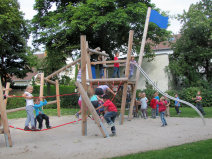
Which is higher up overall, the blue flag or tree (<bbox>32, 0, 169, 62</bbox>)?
tree (<bbox>32, 0, 169, 62</bbox>)

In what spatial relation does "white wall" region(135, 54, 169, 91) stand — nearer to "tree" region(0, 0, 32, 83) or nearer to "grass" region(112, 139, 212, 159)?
"tree" region(0, 0, 32, 83)

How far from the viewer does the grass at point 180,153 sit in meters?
4.58

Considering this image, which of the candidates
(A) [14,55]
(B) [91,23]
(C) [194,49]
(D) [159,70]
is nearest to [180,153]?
(B) [91,23]

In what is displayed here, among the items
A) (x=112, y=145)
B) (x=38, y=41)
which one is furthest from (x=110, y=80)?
(x=38, y=41)

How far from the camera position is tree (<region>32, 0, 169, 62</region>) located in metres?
18.3

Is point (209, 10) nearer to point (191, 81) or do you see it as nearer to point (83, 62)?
point (191, 81)

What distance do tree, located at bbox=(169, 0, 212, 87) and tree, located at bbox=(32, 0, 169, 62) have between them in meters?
3.89

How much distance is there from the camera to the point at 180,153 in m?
4.80

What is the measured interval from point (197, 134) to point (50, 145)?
433 centimetres

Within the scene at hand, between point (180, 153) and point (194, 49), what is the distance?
20700 millimetres

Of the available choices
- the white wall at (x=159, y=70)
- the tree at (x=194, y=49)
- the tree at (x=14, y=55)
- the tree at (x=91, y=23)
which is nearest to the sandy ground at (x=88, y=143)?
the tree at (x=91, y=23)

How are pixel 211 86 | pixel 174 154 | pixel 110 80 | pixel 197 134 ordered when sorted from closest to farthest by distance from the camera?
pixel 174 154 → pixel 197 134 → pixel 110 80 → pixel 211 86

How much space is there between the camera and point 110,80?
28.8 ft

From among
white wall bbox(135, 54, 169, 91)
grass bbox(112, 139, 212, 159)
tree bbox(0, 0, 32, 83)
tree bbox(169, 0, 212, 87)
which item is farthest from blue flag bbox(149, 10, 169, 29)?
tree bbox(0, 0, 32, 83)
